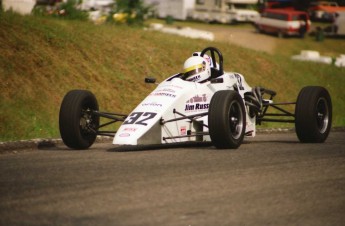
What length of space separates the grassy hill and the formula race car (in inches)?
93.2

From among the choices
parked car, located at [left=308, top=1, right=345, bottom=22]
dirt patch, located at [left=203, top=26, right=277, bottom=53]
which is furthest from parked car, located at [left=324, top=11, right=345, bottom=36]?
parked car, located at [left=308, top=1, right=345, bottom=22]

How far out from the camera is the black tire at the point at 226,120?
486 inches

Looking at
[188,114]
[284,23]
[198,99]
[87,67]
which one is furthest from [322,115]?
[284,23]

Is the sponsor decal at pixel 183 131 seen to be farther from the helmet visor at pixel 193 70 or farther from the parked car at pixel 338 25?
the parked car at pixel 338 25

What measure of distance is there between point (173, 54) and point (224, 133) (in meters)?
12.2

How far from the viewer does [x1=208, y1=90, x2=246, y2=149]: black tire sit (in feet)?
40.5

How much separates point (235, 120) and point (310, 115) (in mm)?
1692

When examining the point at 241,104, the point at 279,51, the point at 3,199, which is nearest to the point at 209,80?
the point at 241,104

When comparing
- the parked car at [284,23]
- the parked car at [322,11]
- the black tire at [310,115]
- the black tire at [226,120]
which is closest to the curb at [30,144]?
the black tire at [226,120]

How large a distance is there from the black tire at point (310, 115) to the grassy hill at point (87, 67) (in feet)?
13.9

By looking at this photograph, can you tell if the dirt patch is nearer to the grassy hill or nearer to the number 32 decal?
the grassy hill

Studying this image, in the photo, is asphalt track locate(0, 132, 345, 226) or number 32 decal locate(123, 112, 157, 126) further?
number 32 decal locate(123, 112, 157, 126)

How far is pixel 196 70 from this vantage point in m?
13.9

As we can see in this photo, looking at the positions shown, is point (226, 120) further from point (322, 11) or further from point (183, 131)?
point (322, 11)
